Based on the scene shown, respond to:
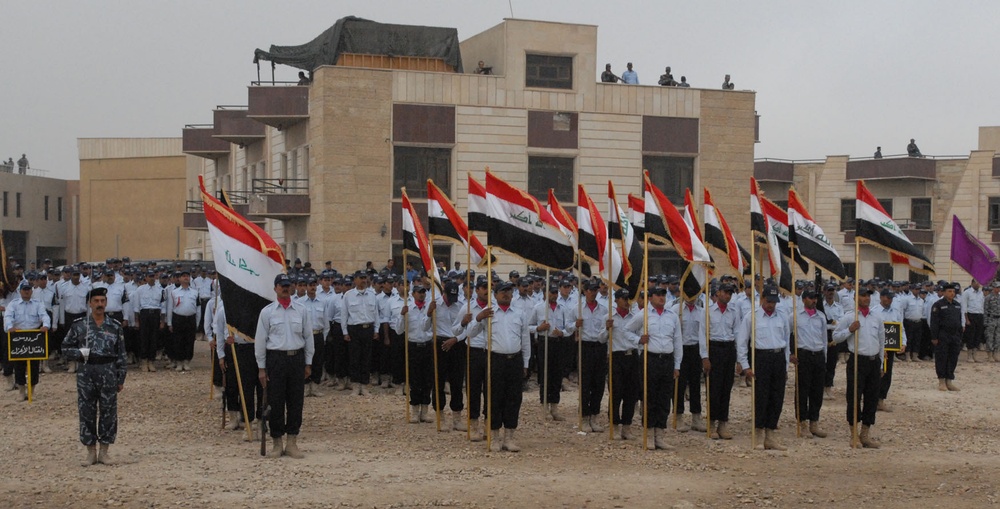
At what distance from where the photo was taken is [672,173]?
45469mm

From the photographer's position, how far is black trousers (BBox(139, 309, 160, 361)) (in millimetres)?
24469

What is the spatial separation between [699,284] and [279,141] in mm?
32331

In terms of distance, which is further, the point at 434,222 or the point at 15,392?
the point at 15,392

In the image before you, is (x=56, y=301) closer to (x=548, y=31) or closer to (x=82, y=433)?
(x=82, y=433)

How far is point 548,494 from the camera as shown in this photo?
11.7m

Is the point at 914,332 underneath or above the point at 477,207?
underneath

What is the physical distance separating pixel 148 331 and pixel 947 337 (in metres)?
14.5

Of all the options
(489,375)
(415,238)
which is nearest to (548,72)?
(415,238)

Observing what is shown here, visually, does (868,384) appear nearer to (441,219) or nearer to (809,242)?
(809,242)

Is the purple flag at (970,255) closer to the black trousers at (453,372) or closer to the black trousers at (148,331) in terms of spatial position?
the black trousers at (453,372)

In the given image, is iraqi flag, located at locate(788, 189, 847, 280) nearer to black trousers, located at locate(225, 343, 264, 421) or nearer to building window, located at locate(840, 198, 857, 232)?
black trousers, located at locate(225, 343, 264, 421)

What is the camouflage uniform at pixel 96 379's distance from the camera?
13.0 meters

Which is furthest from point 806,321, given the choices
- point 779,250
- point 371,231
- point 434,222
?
point 371,231

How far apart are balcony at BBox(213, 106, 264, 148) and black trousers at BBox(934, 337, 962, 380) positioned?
31.1m
